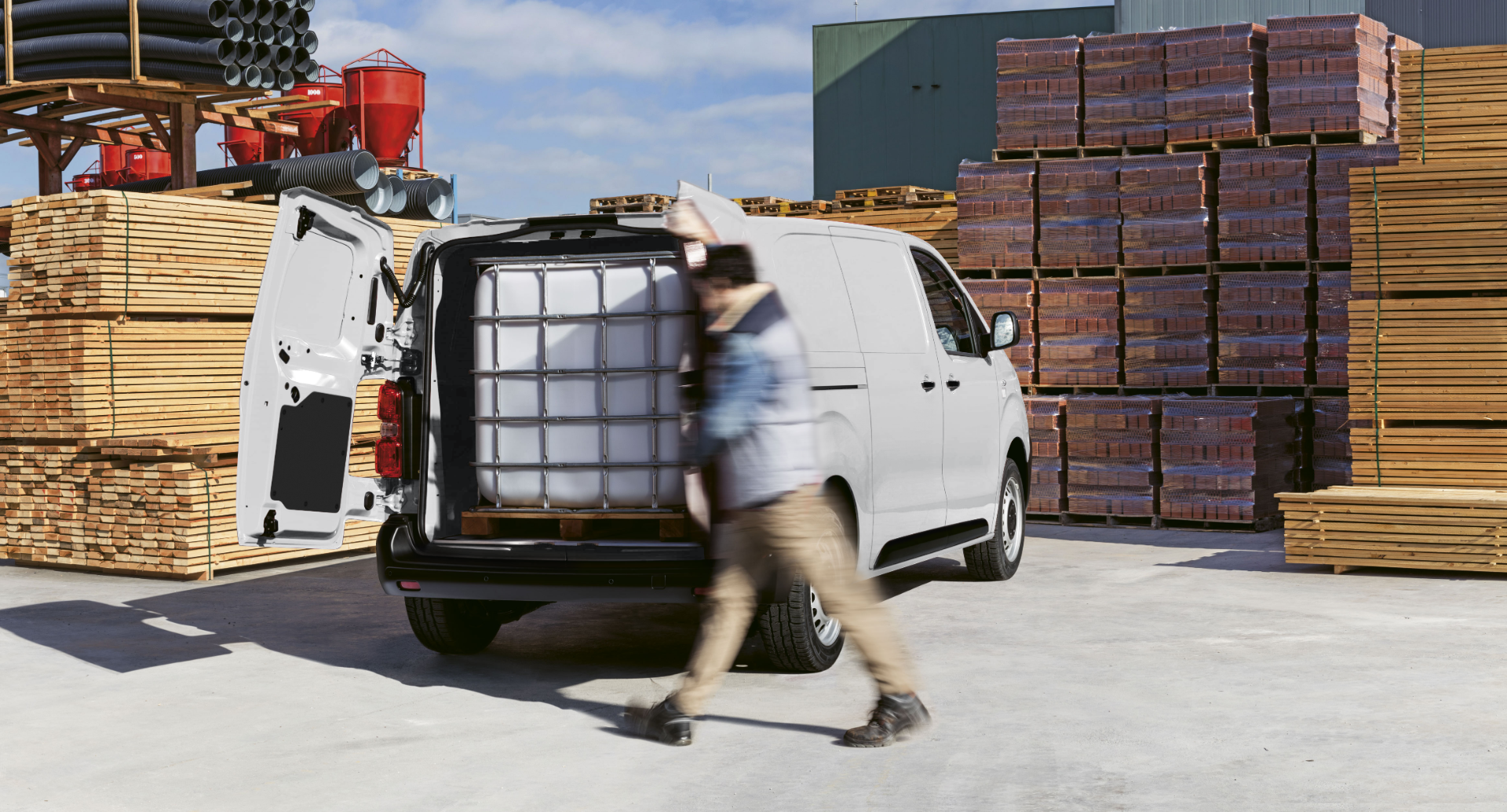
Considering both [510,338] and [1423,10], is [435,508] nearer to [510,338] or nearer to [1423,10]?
[510,338]

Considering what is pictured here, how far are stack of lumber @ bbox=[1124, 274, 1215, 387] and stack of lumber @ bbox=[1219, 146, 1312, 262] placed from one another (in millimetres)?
422

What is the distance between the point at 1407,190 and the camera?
1084 cm

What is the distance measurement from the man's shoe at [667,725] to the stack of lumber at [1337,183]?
868cm

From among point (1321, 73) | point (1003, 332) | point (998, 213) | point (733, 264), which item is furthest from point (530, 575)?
point (1321, 73)

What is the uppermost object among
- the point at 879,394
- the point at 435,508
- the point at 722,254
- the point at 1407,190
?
the point at 1407,190

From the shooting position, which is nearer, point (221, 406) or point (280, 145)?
point (221, 406)

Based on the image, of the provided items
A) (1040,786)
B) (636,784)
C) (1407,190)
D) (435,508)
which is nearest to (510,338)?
(435,508)

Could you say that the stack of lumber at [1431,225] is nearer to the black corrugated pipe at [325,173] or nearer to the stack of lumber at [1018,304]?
the stack of lumber at [1018,304]

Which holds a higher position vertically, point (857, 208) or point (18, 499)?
point (857, 208)

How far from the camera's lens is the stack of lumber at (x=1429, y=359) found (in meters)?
10.5

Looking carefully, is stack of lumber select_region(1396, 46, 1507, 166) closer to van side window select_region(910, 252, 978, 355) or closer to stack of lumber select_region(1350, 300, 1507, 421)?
stack of lumber select_region(1350, 300, 1507, 421)

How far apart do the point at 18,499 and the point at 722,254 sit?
801 centimetres

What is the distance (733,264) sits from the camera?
5.77 metres

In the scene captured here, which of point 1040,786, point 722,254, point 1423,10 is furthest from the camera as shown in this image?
point 1423,10
